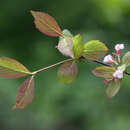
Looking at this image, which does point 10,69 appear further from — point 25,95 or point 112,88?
point 112,88

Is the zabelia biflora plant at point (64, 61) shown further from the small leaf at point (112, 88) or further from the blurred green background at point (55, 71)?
the blurred green background at point (55, 71)

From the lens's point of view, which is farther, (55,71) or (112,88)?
(55,71)

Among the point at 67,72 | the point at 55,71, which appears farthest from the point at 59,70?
the point at 55,71

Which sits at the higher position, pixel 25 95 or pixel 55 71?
pixel 55 71

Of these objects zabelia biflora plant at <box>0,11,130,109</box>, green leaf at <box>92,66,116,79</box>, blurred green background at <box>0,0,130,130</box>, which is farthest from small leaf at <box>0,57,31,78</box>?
blurred green background at <box>0,0,130,130</box>

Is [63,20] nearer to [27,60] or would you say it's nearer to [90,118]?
[27,60]
